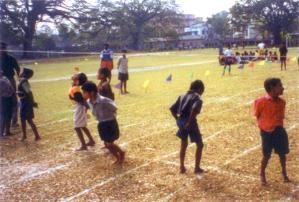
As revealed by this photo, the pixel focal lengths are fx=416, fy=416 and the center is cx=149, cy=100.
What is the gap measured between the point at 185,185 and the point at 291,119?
4.52 m

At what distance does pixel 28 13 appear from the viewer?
49.4 metres

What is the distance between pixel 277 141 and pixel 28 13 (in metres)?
48.3

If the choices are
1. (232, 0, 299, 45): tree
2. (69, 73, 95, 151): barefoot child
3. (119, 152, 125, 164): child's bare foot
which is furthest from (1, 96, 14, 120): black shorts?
(232, 0, 299, 45): tree

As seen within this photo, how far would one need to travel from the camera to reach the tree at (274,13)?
6994cm

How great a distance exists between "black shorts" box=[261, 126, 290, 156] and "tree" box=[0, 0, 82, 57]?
43.7 metres

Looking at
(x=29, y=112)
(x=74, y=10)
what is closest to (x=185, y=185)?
(x=29, y=112)

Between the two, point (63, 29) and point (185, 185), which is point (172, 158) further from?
point (63, 29)

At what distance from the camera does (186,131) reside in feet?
18.6

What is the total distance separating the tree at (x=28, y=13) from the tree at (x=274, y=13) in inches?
1299

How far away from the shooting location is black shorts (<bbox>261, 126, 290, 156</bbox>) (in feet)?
16.9

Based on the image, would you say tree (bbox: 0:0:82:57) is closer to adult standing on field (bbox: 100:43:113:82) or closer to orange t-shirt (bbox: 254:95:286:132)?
adult standing on field (bbox: 100:43:113:82)

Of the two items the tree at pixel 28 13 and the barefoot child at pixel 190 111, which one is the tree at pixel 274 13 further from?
the barefoot child at pixel 190 111

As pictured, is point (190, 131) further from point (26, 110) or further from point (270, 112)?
point (26, 110)

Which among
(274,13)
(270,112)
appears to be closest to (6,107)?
(270,112)
